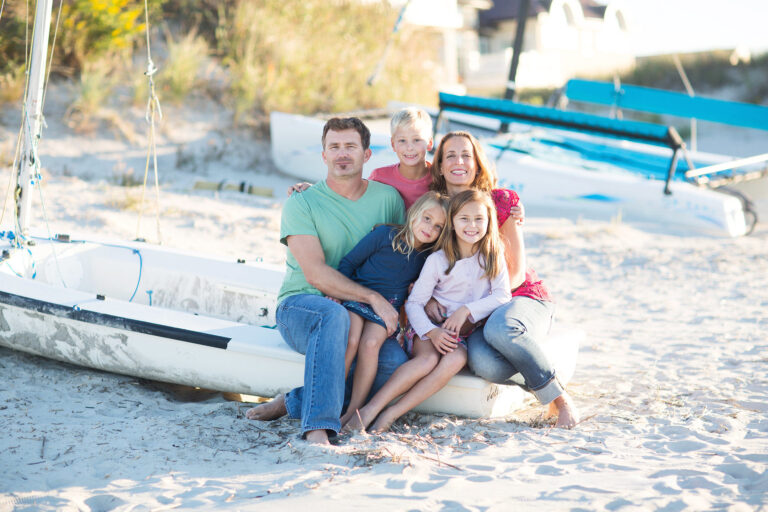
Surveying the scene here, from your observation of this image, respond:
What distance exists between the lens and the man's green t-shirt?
367cm

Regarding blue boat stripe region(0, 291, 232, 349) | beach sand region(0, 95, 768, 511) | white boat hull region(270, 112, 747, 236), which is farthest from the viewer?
white boat hull region(270, 112, 747, 236)

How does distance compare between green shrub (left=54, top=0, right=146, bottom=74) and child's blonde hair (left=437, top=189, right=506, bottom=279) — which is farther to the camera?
green shrub (left=54, top=0, right=146, bottom=74)

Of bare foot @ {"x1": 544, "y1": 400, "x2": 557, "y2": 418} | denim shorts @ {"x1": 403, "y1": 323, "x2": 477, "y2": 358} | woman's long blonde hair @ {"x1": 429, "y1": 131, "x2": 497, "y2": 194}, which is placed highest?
woman's long blonde hair @ {"x1": 429, "y1": 131, "x2": 497, "y2": 194}

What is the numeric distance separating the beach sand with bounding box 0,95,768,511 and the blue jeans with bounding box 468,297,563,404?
23 cm

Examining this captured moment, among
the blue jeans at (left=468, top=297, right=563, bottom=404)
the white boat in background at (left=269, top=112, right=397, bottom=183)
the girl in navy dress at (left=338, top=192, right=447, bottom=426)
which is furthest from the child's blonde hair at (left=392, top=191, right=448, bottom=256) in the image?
the white boat in background at (left=269, top=112, right=397, bottom=183)

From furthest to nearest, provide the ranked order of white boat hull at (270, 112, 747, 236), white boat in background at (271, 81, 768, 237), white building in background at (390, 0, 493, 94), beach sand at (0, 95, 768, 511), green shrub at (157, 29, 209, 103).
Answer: white building in background at (390, 0, 493, 94)
green shrub at (157, 29, 209, 103)
white boat hull at (270, 112, 747, 236)
white boat in background at (271, 81, 768, 237)
beach sand at (0, 95, 768, 511)

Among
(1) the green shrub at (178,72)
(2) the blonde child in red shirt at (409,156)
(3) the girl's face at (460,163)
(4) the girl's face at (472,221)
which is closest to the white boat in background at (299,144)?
(1) the green shrub at (178,72)

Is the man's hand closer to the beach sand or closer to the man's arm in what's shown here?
the man's arm

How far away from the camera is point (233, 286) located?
484 centimetres

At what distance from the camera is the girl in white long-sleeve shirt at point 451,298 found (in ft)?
11.6

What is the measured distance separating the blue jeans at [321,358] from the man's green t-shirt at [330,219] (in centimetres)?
19

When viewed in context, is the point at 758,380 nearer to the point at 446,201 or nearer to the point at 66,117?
the point at 446,201

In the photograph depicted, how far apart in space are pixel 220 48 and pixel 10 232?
7.69 metres

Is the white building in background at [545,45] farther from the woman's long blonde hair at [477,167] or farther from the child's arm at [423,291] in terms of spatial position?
the child's arm at [423,291]
